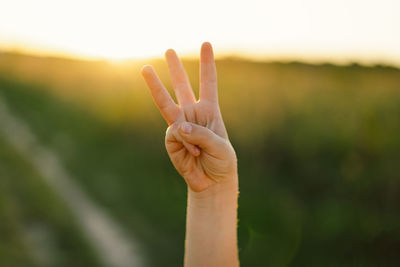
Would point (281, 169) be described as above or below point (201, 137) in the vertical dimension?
below

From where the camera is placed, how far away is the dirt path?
4.61 meters

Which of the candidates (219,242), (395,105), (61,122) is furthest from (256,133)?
(61,122)

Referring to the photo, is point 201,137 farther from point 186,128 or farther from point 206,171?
point 206,171

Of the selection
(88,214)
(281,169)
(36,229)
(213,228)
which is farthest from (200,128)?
(281,169)

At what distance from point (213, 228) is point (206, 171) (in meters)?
0.27

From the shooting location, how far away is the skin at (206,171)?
1.83m

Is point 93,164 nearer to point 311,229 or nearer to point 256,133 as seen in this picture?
point 256,133

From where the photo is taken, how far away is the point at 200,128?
1.73 metres

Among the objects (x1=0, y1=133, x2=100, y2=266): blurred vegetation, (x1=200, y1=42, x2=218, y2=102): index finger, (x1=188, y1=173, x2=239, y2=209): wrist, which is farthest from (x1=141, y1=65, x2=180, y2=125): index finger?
(x1=0, y1=133, x2=100, y2=266): blurred vegetation

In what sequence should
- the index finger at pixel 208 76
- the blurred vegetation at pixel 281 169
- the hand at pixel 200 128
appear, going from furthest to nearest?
the blurred vegetation at pixel 281 169 < the index finger at pixel 208 76 < the hand at pixel 200 128

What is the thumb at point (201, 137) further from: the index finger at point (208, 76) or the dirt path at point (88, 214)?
the dirt path at point (88, 214)

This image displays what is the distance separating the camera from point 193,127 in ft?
5.63

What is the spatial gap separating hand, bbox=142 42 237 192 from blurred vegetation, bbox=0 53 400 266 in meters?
2.81

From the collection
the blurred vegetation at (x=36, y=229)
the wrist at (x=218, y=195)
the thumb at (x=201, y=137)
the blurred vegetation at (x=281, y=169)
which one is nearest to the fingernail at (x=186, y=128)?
the thumb at (x=201, y=137)
